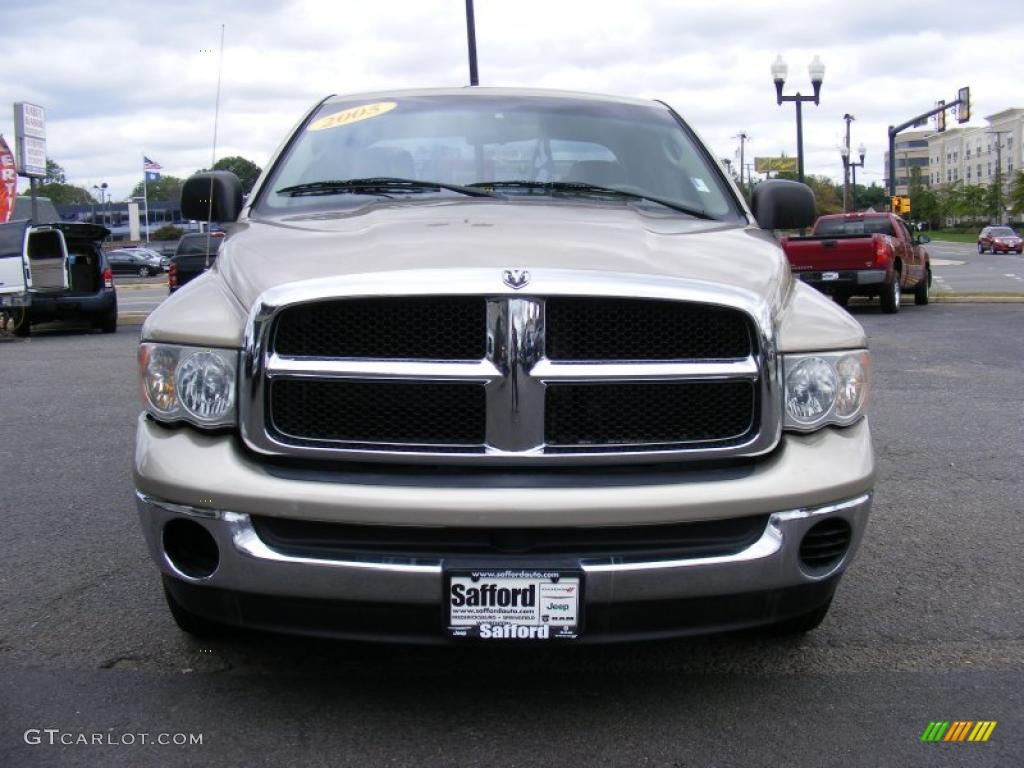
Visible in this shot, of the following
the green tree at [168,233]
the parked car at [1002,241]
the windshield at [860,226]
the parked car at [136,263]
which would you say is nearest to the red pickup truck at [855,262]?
the windshield at [860,226]

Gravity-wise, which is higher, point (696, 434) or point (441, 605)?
point (696, 434)

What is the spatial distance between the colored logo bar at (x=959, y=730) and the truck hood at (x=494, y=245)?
1228mm

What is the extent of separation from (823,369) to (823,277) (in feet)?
52.6

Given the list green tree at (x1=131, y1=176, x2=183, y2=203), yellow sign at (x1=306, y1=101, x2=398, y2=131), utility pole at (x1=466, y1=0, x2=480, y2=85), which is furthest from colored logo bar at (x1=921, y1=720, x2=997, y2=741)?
green tree at (x1=131, y1=176, x2=183, y2=203)

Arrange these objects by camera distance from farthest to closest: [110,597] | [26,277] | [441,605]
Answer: [26,277]
[110,597]
[441,605]

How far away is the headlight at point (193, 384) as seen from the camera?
302 cm

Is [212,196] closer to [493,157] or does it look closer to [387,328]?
[493,157]

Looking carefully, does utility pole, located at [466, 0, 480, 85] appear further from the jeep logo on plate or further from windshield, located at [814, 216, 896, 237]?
the jeep logo on plate

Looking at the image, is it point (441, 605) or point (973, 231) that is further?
point (973, 231)

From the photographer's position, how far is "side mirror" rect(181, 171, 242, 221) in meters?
4.55

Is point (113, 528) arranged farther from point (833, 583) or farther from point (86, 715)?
point (833, 583)

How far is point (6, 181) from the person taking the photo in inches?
1161

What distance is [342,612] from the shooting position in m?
2.90

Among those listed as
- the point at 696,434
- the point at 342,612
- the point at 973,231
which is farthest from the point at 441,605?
the point at 973,231
